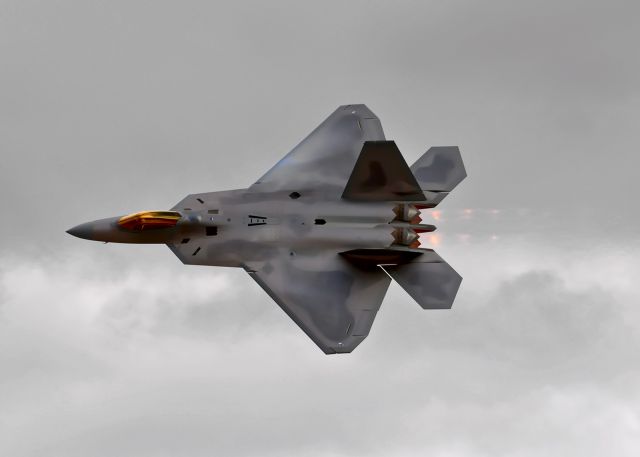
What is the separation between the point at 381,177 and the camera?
35406mm

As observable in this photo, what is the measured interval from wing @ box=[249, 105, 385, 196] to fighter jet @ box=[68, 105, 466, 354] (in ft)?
0.20

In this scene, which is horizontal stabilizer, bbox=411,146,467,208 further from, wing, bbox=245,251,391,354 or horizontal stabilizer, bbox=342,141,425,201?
wing, bbox=245,251,391,354

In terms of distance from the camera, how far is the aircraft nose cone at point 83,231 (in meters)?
36.6

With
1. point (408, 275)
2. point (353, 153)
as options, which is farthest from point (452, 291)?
point (353, 153)

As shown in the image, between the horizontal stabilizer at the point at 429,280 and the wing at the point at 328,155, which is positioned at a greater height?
the wing at the point at 328,155

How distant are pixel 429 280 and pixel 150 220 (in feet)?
31.4

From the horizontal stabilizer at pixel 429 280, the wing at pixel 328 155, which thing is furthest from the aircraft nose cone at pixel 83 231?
the horizontal stabilizer at pixel 429 280

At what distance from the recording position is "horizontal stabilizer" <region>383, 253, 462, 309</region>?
115ft

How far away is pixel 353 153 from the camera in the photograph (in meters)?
37.8

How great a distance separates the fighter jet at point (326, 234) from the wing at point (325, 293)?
1.3 inches

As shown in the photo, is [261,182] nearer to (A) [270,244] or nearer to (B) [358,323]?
(A) [270,244]

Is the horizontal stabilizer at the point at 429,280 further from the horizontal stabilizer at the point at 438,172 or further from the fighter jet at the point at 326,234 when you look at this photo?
the horizontal stabilizer at the point at 438,172

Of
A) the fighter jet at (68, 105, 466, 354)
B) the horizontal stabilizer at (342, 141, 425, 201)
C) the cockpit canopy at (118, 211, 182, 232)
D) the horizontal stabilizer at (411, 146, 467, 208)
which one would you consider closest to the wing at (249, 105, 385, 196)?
the fighter jet at (68, 105, 466, 354)

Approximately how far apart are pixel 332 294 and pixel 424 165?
19.5ft
